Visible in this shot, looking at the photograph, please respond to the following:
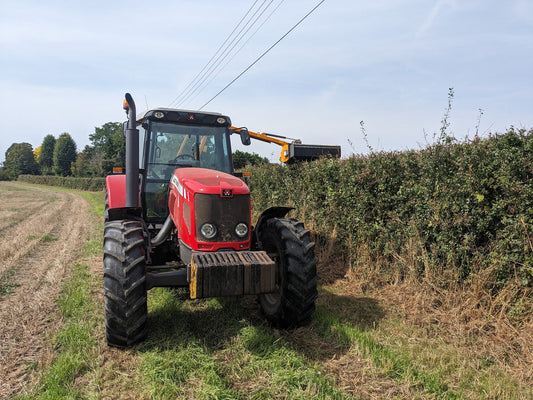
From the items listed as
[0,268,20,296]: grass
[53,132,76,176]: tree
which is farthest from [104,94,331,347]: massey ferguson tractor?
[53,132,76,176]: tree

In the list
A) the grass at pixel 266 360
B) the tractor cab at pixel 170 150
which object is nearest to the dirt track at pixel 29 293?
the grass at pixel 266 360

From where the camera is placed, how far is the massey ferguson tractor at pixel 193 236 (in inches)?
146

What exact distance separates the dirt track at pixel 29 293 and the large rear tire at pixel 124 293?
2.19 feet

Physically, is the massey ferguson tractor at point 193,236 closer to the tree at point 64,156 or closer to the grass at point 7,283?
the grass at point 7,283

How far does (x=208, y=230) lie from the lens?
400cm

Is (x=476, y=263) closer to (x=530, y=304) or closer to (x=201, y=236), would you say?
(x=530, y=304)

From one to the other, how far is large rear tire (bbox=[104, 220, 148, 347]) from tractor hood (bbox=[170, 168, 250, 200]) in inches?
30.3

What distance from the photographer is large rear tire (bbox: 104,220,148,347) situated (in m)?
3.70

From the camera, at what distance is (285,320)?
430 cm

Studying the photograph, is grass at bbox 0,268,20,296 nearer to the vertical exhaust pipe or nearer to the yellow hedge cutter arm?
the vertical exhaust pipe

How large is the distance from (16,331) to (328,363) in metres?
3.40

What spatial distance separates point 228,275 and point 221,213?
716 millimetres

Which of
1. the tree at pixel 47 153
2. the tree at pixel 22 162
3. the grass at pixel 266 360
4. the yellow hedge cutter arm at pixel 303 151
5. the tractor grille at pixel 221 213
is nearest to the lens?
the grass at pixel 266 360

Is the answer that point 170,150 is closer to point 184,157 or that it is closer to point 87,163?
point 184,157
